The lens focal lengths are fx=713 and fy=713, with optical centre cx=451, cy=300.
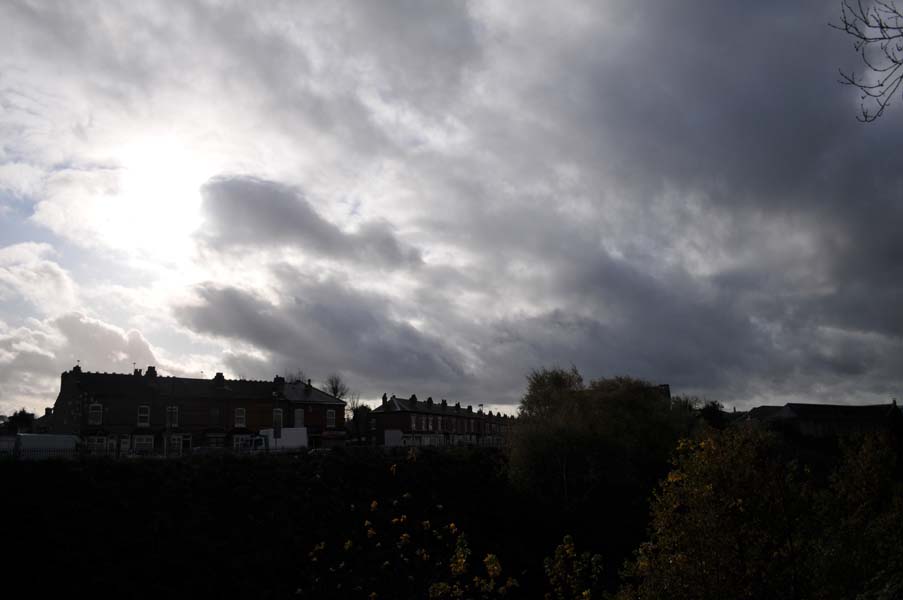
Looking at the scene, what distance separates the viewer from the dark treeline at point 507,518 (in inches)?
586

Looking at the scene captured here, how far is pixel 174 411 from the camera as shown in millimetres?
64750

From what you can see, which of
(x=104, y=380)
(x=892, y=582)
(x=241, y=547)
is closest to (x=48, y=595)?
(x=241, y=547)

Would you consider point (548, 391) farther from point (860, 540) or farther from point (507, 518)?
point (860, 540)

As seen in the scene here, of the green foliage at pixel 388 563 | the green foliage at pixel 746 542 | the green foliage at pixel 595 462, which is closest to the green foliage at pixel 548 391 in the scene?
the green foliage at pixel 595 462

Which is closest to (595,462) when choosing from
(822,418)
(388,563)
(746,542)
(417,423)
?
(388,563)

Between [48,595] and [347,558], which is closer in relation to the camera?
[48,595]

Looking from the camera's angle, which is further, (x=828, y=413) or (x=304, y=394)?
(x=828, y=413)

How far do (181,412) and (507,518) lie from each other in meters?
35.6

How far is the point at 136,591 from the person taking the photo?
27.0 m

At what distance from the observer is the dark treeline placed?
14891 mm

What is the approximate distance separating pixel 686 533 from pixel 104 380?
59.5m

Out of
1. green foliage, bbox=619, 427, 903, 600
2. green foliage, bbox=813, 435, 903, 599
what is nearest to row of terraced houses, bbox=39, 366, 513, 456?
green foliage, bbox=813, 435, 903, 599

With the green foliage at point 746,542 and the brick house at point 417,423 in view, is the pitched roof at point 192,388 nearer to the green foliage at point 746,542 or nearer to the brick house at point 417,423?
the brick house at point 417,423

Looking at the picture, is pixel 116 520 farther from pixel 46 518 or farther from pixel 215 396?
pixel 215 396
